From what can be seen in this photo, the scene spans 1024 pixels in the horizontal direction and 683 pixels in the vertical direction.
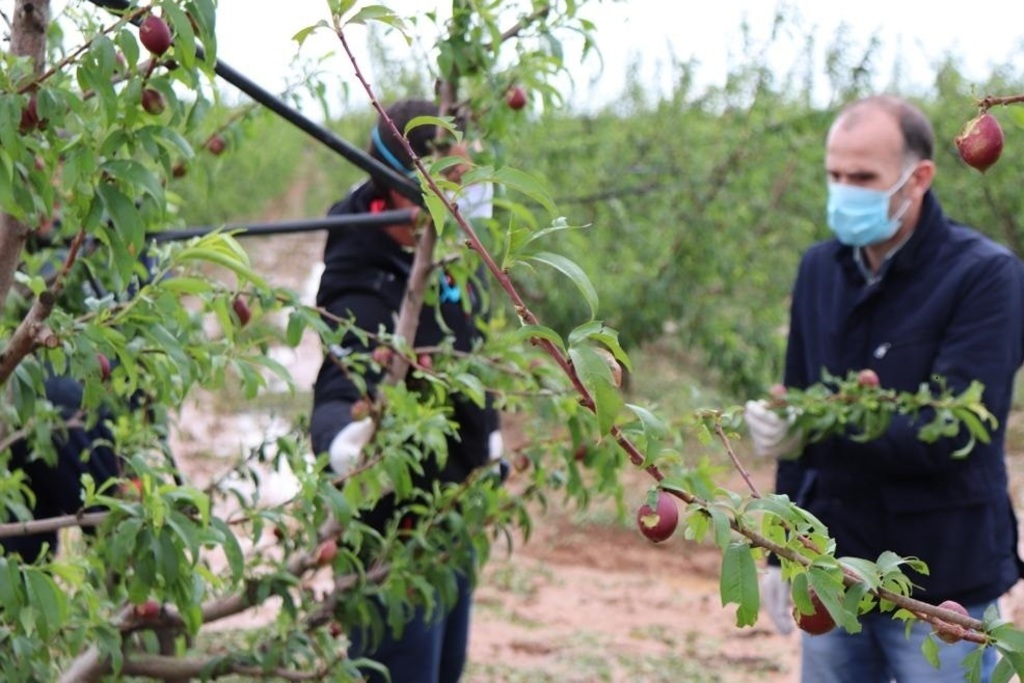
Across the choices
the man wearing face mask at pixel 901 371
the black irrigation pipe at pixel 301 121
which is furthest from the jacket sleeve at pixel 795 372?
the black irrigation pipe at pixel 301 121

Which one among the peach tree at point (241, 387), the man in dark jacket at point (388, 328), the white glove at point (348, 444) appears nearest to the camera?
the peach tree at point (241, 387)

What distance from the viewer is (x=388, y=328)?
2770mm

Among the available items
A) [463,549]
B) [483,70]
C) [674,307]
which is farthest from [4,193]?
[674,307]

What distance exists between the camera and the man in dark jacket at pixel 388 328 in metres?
2.68

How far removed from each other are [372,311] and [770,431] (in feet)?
2.63

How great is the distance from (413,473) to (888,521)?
2.98 feet

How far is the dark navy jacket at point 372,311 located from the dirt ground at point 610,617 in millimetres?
1308

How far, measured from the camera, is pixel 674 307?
25.1ft

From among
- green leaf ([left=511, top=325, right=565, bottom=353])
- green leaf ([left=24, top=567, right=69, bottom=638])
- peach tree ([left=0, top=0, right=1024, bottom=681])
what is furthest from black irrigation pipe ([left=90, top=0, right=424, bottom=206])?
green leaf ([left=511, top=325, right=565, bottom=353])

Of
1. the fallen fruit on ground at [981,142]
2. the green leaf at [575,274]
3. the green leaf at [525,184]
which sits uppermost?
the fallen fruit on ground at [981,142]

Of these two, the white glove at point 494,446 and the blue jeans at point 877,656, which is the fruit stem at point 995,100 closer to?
the blue jeans at point 877,656

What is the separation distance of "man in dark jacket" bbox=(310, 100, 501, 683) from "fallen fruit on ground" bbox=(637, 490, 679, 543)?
4.48 ft

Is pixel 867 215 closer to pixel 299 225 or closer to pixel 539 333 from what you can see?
pixel 299 225

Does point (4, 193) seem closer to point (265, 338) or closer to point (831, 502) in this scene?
point (265, 338)
